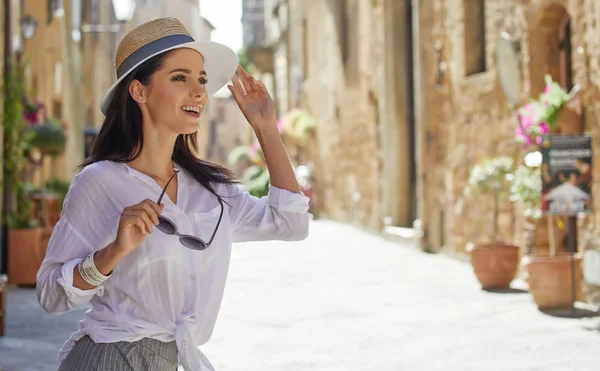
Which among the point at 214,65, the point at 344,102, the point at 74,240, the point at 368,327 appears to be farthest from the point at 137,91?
the point at 344,102

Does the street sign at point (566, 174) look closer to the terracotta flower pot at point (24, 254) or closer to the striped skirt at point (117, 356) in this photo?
the terracotta flower pot at point (24, 254)

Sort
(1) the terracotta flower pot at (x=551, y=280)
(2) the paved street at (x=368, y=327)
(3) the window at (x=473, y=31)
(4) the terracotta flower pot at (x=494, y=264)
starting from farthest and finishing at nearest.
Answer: (3) the window at (x=473, y=31), (4) the terracotta flower pot at (x=494, y=264), (1) the terracotta flower pot at (x=551, y=280), (2) the paved street at (x=368, y=327)

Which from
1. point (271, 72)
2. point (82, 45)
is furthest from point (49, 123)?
point (271, 72)

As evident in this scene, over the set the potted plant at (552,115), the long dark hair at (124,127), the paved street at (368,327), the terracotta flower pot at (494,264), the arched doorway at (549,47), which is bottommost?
the paved street at (368,327)

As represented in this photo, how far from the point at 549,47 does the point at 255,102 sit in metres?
7.31

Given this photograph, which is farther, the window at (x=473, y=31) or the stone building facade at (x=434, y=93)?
the window at (x=473, y=31)

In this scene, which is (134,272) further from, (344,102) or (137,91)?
(344,102)

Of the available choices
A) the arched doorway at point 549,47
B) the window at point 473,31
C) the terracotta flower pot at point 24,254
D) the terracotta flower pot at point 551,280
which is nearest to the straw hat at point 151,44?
the terracotta flower pot at point 551,280

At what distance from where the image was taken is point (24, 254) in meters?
9.65

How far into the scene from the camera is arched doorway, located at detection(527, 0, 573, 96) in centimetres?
918

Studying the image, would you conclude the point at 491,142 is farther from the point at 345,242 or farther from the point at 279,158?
the point at 279,158

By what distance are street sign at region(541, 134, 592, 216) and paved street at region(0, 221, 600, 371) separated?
2.74ft

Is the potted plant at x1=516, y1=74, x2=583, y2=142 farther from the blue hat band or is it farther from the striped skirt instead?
the striped skirt

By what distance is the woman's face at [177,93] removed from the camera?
2.24 m
